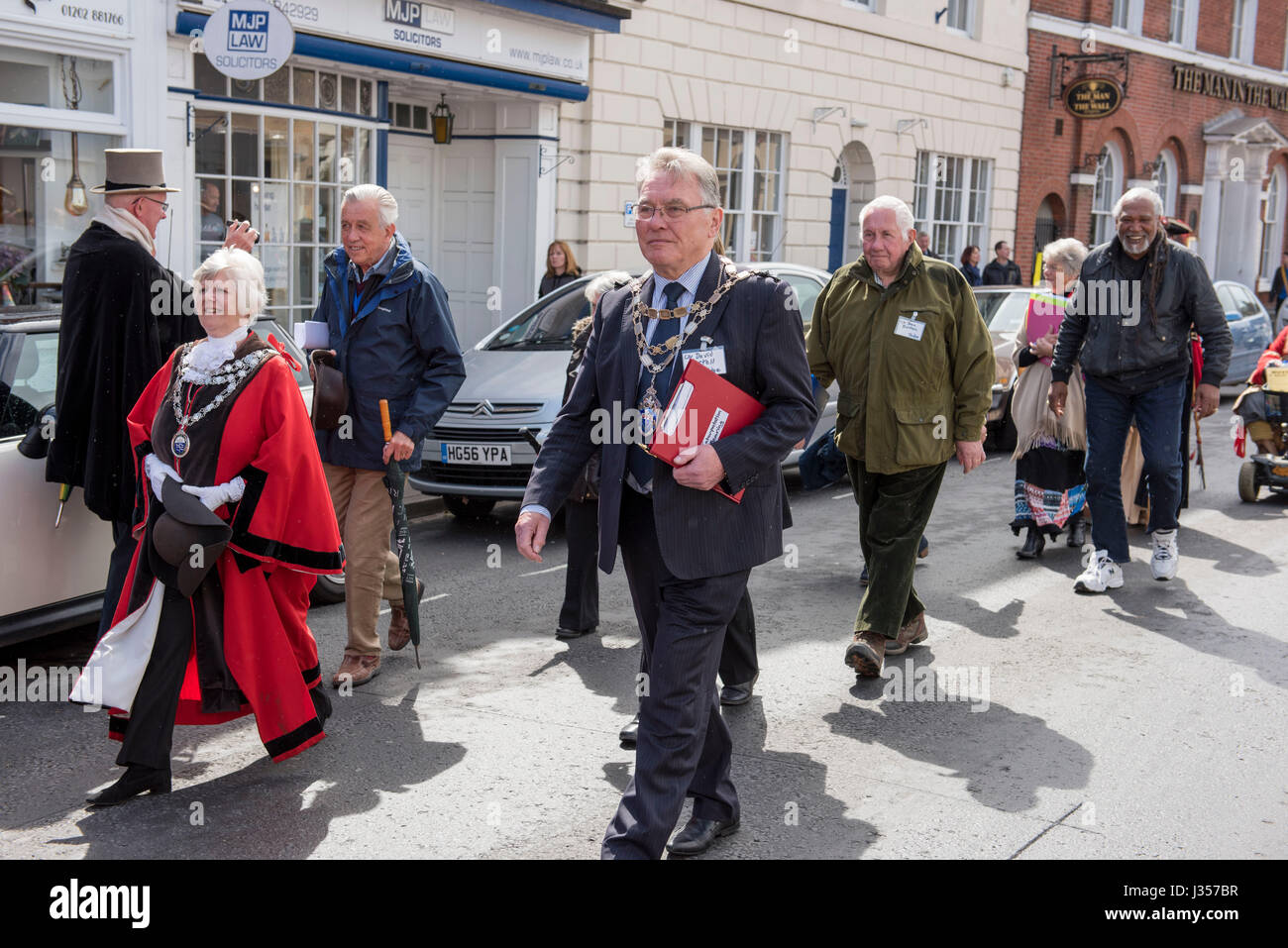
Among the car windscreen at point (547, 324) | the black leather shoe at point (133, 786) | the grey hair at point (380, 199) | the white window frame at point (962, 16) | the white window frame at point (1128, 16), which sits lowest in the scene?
the black leather shoe at point (133, 786)

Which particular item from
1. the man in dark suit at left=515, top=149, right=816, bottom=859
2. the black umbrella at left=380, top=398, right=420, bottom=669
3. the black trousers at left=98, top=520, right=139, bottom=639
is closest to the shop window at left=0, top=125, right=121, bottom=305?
the black umbrella at left=380, top=398, right=420, bottom=669

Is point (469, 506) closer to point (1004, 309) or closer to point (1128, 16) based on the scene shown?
point (1004, 309)

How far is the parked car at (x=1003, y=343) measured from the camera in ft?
40.6

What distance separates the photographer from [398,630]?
6234 millimetres

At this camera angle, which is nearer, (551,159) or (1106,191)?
(551,159)

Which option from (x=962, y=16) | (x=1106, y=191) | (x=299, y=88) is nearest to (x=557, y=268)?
(x=299, y=88)

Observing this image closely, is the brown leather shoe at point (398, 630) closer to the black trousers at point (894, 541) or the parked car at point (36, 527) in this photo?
the parked car at point (36, 527)

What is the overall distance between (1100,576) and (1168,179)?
950 inches

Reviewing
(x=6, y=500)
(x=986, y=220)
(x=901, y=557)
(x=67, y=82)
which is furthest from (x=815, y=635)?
(x=986, y=220)

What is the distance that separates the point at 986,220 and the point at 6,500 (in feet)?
66.5

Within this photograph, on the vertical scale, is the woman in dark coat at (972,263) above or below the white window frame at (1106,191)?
below

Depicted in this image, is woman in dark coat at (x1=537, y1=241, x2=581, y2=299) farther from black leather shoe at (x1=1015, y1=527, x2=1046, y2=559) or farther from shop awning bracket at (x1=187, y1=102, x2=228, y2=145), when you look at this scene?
black leather shoe at (x1=1015, y1=527, x2=1046, y2=559)

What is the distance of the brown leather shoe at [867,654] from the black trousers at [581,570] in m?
1.20

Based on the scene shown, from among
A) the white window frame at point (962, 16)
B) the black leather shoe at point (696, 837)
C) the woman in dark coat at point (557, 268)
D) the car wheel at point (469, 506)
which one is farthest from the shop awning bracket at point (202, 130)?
the white window frame at point (962, 16)
